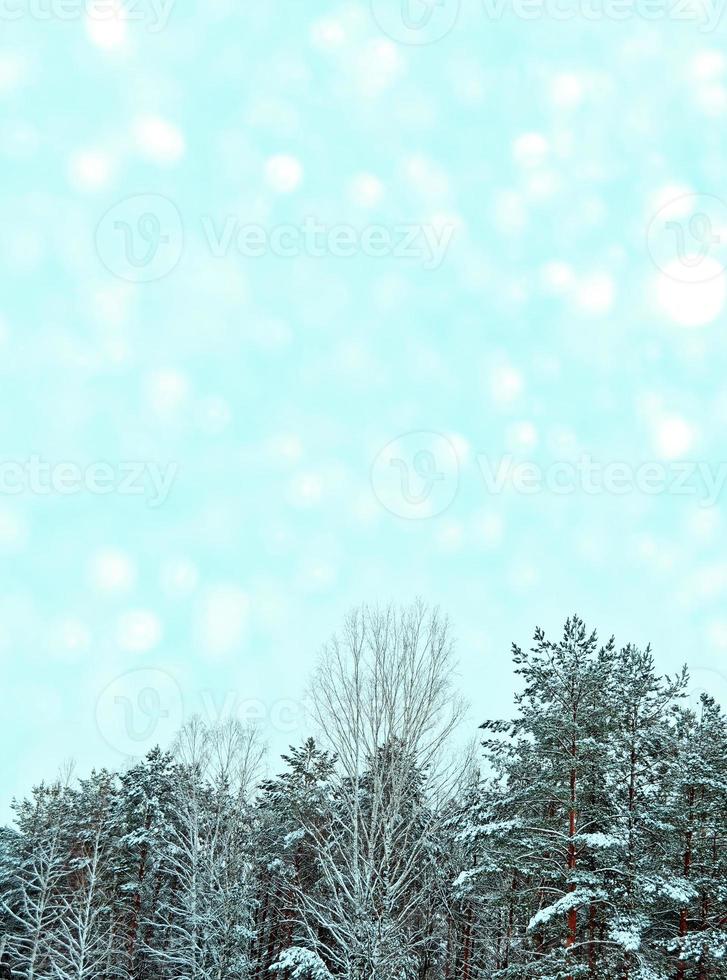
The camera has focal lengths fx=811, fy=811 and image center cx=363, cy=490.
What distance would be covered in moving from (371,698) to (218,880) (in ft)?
38.0

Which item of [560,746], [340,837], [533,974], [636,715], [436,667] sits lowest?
[533,974]

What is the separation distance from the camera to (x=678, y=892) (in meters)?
16.6

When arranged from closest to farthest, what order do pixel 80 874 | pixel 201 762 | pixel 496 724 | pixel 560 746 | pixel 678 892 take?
1. pixel 678 892
2. pixel 560 746
3. pixel 496 724
4. pixel 201 762
5. pixel 80 874

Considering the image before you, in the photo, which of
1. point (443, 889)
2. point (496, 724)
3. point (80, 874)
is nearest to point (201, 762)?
point (80, 874)

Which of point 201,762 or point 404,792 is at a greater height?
point 201,762

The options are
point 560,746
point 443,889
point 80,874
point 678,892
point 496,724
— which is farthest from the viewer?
point 80,874

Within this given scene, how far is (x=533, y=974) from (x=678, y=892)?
358 centimetres

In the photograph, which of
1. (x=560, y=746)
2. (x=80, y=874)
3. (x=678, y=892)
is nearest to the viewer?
(x=678, y=892)

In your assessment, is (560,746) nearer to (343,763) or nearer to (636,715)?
(636,715)

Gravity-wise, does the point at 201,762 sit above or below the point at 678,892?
above

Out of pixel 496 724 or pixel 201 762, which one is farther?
pixel 201 762

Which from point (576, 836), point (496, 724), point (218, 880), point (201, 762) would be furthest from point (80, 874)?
point (576, 836)

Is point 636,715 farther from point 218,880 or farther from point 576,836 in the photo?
point 218,880

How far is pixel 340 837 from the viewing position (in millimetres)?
21344
